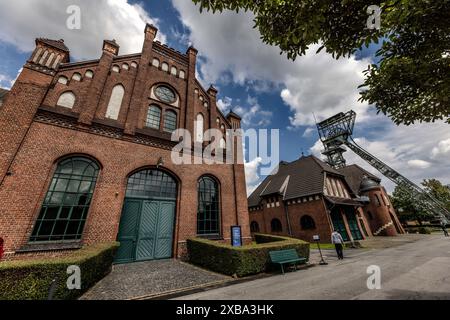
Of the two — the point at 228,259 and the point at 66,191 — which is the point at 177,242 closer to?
the point at 228,259

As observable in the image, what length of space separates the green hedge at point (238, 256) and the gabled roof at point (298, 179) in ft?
35.8

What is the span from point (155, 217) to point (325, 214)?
1450cm

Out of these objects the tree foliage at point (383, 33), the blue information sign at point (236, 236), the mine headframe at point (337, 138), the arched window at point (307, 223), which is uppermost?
the mine headframe at point (337, 138)

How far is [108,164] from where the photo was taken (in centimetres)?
913

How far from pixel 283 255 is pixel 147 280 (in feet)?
17.4

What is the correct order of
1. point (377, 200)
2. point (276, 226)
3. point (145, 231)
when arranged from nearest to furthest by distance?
1. point (145, 231)
2. point (276, 226)
3. point (377, 200)

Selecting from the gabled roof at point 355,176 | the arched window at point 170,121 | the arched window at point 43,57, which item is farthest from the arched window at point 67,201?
the gabled roof at point 355,176

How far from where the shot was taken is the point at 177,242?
9.91 metres

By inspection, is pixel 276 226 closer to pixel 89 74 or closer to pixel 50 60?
pixel 89 74

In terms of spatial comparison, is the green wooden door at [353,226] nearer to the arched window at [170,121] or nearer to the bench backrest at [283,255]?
the bench backrest at [283,255]

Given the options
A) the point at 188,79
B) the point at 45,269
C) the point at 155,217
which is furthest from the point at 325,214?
the point at 45,269

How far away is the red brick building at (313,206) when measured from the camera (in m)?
17.3

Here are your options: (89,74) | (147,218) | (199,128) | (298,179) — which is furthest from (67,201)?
(298,179)

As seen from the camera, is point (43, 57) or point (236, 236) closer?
point (43, 57)
